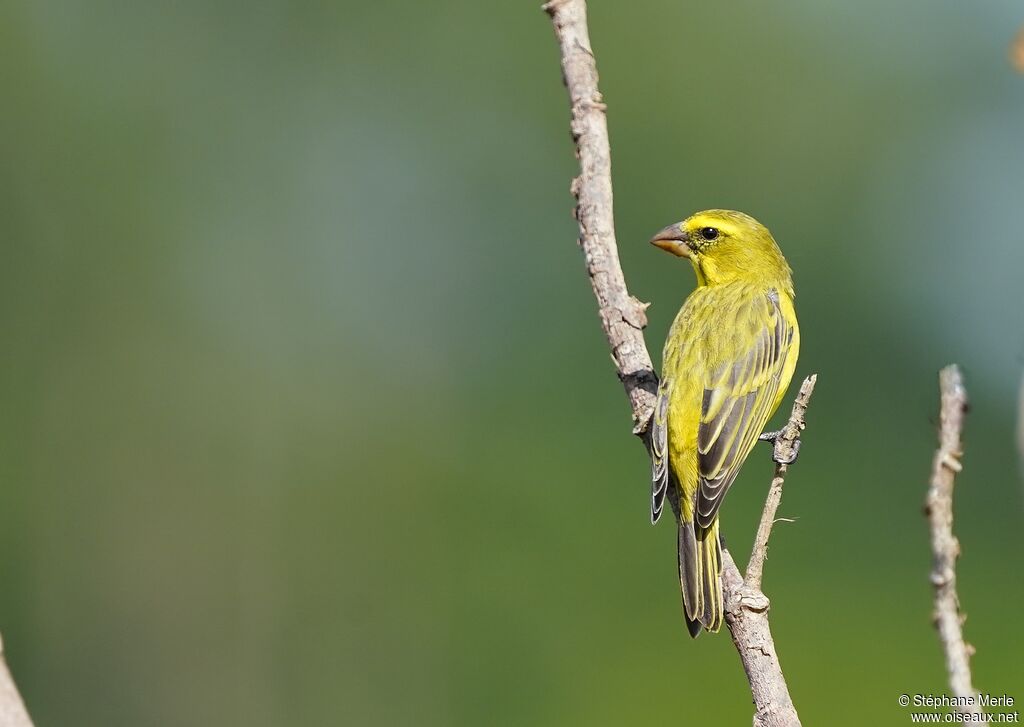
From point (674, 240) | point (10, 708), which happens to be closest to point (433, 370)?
point (674, 240)

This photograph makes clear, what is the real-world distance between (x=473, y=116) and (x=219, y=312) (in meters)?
6.09

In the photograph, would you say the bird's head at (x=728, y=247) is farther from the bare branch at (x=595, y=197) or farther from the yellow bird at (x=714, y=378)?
the bare branch at (x=595, y=197)

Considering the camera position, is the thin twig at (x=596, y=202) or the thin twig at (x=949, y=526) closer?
the thin twig at (x=949, y=526)

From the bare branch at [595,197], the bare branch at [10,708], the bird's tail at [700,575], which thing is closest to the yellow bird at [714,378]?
the bird's tail at [700,575]

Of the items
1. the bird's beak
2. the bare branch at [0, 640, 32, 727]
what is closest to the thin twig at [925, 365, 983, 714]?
the bare branch at [0, 640, 32, 727]

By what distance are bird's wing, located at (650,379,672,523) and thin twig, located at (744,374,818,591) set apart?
1.06 metres

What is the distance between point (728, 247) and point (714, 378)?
4.03ft

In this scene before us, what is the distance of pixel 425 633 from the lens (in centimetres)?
1603

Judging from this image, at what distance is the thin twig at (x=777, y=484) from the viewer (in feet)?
11.9

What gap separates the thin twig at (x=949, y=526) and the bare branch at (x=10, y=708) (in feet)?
5.16

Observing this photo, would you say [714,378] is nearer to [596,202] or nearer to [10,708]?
[596,202]

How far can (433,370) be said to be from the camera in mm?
24797

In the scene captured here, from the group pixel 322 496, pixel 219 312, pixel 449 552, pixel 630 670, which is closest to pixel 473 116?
pixel 219 312

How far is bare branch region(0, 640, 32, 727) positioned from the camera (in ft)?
7.94
